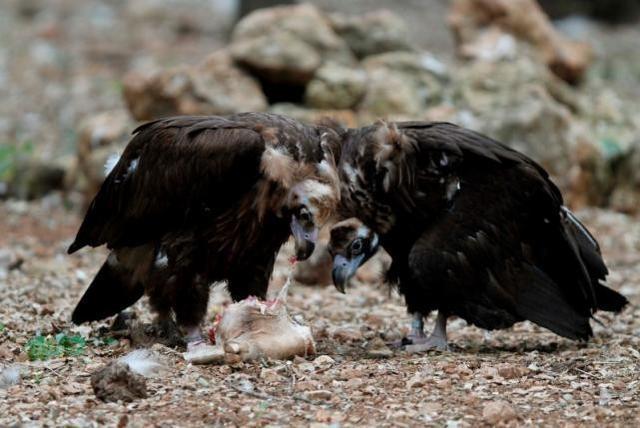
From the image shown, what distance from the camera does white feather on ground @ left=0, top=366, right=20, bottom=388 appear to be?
4.79 m

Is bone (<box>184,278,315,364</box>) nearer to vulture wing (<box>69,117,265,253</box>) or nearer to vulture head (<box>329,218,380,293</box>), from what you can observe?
vulture head (<box>329,218,380,293</box>)

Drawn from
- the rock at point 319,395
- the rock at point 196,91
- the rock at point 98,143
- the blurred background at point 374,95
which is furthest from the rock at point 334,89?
the rock at point 319,395

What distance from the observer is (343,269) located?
5617mm

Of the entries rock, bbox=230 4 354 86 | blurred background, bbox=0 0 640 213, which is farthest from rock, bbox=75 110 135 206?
rock, bbox=230 4 354 86

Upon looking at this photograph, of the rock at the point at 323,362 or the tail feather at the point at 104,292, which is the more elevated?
the tail feather at the point at 104,292

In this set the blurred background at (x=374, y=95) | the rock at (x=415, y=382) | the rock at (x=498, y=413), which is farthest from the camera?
the blurred background at (x=374, y=95)

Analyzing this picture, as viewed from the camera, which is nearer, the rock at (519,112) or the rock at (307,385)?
the rock at (307,385)

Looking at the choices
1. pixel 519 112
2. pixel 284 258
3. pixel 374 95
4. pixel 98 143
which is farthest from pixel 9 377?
pixel 519 112

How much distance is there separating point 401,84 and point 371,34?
3.11 feet

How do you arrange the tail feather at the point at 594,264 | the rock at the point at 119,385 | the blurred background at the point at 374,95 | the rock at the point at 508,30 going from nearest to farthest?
the rock at the point at 119,385, the tail feather at the point at 594,264, the blurred background at the point at 374,95, the rock at the point at 508,30

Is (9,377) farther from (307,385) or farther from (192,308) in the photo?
(307,385)

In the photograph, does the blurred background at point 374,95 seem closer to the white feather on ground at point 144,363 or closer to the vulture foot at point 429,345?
the vulture foot at point 429,345

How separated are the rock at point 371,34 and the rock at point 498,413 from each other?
7.19m

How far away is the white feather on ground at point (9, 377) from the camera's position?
4785 mm
